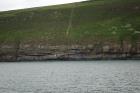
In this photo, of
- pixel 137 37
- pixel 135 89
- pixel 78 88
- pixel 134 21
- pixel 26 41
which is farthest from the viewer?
pixel 26 41

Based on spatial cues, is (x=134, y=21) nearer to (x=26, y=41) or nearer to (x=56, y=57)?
(x=56, y=57)

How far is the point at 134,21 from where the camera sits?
16100 cm

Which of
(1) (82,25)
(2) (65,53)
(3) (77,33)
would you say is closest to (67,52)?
(2) (65,53)

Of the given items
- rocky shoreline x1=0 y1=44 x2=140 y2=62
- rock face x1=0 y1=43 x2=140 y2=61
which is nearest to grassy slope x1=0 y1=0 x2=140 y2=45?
rock face x1=0 y1=43 x2=140 y2=61

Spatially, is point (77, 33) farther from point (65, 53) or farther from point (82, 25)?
point (65, 53)

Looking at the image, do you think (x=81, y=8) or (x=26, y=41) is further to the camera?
(x=81, y=8)

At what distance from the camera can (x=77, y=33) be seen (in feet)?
543

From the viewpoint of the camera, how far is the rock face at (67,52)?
482 ft

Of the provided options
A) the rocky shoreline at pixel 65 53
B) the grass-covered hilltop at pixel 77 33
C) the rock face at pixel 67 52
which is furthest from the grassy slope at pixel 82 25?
the rocky shoreline at pixel 65 53

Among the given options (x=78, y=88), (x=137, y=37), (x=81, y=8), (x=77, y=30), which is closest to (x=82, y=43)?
(x=77, y=30)

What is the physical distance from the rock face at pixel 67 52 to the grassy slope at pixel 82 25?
10.9ft

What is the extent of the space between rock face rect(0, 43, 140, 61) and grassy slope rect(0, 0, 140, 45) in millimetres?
3337

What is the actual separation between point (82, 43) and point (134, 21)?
25.0 metres

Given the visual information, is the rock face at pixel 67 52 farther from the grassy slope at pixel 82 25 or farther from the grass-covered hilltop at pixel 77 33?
the grassy slope at pixel 82 25
